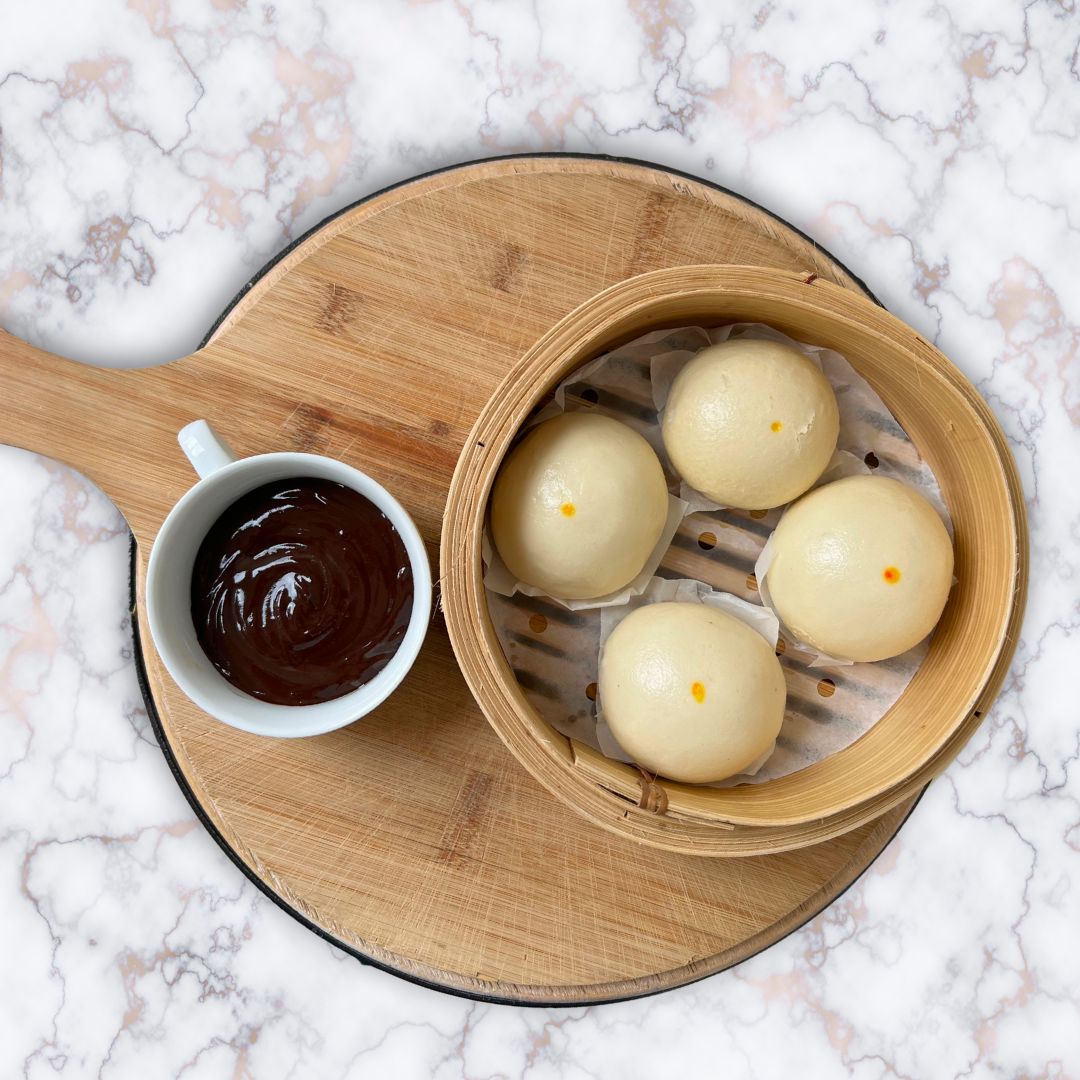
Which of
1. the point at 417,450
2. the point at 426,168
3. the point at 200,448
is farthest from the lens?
the point at 426,168

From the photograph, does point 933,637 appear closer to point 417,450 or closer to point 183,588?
point 417,450

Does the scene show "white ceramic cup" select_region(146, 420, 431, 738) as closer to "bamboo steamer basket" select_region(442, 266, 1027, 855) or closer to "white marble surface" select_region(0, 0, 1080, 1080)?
"bamboo steamer basket" select_region(442, 266, 1027, 855)

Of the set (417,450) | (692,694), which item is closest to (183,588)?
(417,450)

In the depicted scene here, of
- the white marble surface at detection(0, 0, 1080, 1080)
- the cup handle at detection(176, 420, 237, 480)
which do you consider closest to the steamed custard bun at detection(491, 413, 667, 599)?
the cup handle at detection(176, 420, 237, 480)

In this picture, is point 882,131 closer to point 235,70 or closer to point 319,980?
point 235,70

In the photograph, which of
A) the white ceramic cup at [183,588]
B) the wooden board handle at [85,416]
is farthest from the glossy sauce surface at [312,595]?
the wooden board handle at [85,416]
